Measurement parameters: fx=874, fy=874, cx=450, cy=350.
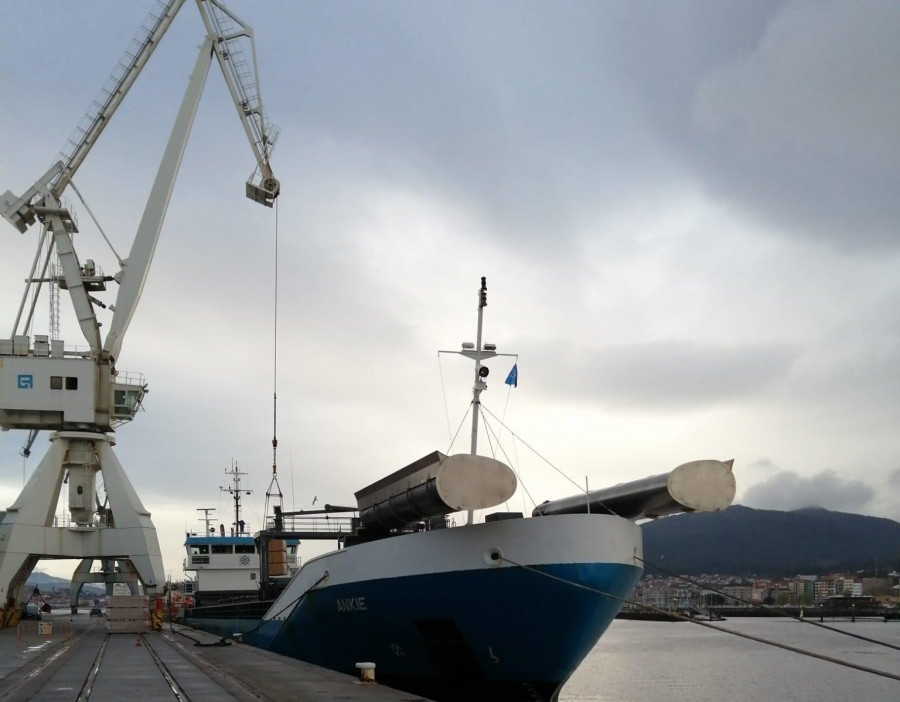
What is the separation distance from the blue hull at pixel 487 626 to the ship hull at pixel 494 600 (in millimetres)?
21

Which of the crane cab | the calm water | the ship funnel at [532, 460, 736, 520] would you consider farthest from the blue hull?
the crane cab

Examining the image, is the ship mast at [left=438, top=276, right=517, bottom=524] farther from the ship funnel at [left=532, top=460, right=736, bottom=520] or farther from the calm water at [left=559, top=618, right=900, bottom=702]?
the calm water at [left=559, top=618, right=900, bottom=702]

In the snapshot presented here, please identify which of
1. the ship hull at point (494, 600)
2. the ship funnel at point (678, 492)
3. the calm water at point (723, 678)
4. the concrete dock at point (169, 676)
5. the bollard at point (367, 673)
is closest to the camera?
the concrete dock at point (169, 676)

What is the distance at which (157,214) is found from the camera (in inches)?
1453

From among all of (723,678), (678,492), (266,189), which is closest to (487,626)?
(678,492)

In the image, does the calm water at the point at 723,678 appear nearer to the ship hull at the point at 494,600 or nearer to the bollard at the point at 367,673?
the ship hull at the point at 494,600

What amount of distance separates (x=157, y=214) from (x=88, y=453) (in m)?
10.5

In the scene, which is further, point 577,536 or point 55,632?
point 55,632

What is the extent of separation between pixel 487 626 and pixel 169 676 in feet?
21.4

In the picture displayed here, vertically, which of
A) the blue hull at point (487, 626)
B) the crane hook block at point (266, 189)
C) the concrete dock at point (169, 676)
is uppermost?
the crane hook block at point (266, 189)

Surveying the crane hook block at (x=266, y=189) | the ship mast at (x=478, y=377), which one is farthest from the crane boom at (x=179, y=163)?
the ship mast at (x=478, y=377)

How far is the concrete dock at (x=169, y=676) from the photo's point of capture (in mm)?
14234

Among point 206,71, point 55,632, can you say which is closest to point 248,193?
point 206,71

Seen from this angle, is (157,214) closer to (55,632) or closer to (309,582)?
(55,632)
